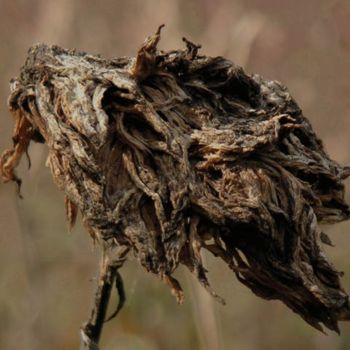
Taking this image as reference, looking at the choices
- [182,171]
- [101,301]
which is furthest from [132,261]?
[182,171]

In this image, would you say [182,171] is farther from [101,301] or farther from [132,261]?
[132,261]

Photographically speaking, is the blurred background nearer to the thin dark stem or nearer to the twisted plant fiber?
the thin dark stem

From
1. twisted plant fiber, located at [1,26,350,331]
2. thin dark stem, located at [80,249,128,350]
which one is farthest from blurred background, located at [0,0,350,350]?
twisted plant fiber, located at [1,26,350,331]

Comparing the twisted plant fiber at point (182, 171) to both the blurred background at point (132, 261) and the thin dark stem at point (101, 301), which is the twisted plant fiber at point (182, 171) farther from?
the blurred background at point (132, 261)

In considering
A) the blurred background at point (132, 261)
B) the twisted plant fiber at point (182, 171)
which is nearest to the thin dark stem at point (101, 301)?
the twisted plant fiber at point (182, 171)

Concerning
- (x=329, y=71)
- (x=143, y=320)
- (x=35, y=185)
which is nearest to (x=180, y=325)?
(x=143, y=320)

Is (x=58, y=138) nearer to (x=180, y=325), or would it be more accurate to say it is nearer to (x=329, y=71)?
(x=180, y=325)
